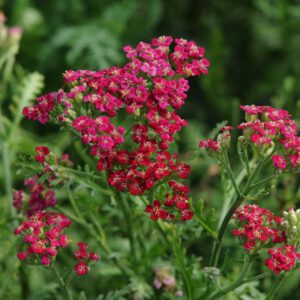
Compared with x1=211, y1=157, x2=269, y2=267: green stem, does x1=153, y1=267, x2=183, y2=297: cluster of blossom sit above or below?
below

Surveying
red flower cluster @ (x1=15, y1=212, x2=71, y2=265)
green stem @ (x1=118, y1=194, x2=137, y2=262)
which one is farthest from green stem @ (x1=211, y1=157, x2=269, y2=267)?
red flower cluster @ (x1=15, y1=212, x2=71, y2=265)

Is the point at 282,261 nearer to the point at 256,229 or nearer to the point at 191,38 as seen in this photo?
the point at 256,229

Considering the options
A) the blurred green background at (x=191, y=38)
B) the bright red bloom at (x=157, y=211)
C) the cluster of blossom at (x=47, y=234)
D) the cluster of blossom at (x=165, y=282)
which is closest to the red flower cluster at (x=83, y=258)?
the cluster of blossom at (x=47, y=234)

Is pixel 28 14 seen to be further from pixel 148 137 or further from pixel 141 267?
pixel 148 137

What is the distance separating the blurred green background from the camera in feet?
11.6

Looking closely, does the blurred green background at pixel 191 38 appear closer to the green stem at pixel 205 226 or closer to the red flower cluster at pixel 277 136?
the green stem at pixel 205 226

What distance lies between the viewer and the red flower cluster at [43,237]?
156 centimetres

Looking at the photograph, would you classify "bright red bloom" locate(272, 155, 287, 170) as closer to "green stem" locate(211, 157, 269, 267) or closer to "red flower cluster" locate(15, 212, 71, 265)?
"green stem" locate(211, 157, 269, 267)

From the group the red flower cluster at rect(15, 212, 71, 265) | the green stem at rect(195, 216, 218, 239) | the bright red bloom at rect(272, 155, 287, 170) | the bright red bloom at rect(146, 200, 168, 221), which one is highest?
the bright red bloom at rect(272, 155, 287, 170)

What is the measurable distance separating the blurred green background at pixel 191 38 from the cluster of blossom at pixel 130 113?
1729mm

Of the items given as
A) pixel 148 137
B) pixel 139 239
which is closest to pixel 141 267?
pixel 139 239

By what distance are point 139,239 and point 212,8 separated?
2.42m

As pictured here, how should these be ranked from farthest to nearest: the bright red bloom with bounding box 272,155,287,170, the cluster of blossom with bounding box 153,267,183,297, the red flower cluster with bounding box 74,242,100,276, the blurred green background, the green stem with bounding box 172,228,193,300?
the blurred green background → the cluster of blossom with bounding box 153,267,183,297 → the green stem with bounding box 172,228,193,300 → the red flower cluster with bounding box 74,242,100,276 → the bright red bloom with bounding box 272,155,287,170

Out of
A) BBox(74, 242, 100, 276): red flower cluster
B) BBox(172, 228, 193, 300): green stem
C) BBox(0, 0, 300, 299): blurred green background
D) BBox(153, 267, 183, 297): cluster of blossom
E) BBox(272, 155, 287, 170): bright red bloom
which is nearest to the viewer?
BBox(272, 155, 287, 170): bright red bloom
